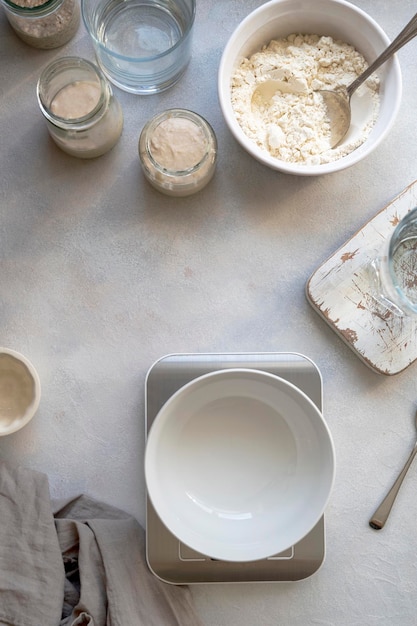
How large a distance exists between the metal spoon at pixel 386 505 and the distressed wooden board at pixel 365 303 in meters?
0.15

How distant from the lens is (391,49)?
0.94 m

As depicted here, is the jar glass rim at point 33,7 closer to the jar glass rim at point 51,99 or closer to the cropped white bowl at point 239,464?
the jar glass rim at point 51,99

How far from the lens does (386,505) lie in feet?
3.35

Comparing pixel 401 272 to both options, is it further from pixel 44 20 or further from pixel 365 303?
pixel 44 20

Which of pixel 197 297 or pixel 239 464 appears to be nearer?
pixel 239 464

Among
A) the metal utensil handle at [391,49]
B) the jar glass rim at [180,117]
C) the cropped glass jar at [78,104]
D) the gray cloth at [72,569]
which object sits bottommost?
the gray cloth at [72,569]

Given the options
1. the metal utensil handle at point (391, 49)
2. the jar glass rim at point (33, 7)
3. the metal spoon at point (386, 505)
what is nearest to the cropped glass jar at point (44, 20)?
the jar glass rim at point (33, 7)

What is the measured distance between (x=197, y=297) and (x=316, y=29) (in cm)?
43

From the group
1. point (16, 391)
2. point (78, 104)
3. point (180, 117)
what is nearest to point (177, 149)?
point (180, 117)

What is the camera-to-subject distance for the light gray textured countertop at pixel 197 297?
1.03 meters

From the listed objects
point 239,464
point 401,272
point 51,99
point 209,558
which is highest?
point 401,272

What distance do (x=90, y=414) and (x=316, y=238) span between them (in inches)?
17.1

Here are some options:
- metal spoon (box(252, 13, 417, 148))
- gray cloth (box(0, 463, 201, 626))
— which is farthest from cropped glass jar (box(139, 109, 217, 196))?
gray cloth (box(0, 463, 201, 626))

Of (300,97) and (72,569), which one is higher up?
(300,97)
